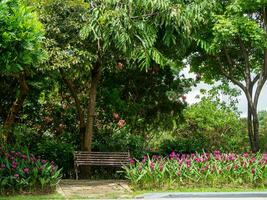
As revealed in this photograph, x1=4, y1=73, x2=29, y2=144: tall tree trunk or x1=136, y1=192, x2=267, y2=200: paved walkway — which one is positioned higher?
x1=4, y1=73, x2=29, y2=144: tall tree trunk

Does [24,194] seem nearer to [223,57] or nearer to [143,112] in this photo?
[143,112]

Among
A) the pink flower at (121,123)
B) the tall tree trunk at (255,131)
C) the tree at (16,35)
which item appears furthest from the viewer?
the pink flower at (121,123)

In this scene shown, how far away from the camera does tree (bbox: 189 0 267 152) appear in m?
15.1

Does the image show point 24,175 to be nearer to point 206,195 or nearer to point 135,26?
point 206,195

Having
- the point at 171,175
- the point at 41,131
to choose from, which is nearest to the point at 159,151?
the point at 41,131

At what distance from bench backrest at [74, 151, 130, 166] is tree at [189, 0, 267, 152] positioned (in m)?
4.15

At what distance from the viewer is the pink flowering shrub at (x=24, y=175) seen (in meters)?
11.1

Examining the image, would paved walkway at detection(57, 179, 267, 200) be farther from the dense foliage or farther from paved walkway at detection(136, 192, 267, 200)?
the dense foliage

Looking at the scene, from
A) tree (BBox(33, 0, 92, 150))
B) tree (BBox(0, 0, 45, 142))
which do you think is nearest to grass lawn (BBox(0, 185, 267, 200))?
tree (BBox(0, 0, 45, 142))

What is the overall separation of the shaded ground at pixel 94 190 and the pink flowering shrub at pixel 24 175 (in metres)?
0.44

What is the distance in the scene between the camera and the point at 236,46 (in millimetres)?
17938

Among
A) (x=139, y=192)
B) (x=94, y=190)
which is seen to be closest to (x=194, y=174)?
(x=139, y=192)

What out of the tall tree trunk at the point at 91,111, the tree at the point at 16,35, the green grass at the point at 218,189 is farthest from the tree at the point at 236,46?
the tree at the point at 16,35

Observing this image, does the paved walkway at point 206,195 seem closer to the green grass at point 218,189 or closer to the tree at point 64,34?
the green grass at point 218,189
